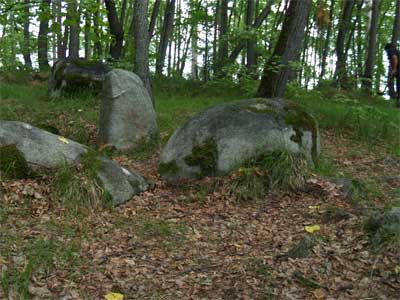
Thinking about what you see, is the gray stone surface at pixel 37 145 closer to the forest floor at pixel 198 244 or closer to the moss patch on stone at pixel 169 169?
the forest floor at pixel 198 244

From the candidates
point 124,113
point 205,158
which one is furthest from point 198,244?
point 124,113

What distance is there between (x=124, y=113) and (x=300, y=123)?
3240 millimetres

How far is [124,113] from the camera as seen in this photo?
8.20 meters

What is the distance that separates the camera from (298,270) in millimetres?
4258

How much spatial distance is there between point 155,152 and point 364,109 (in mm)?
4781

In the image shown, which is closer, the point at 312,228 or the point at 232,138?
the point at 312,228

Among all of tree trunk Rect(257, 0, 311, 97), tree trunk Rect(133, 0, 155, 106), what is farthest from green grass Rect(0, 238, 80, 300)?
tree trunk Rect(257, 0, 311, 97)

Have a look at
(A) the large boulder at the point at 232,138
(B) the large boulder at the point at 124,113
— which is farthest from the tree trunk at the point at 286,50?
(B) the large boulder at the point at 124,113

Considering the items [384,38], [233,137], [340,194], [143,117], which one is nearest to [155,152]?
[143,117]

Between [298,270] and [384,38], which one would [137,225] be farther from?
[384,38]

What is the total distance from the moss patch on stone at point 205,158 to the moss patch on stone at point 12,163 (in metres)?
2.42

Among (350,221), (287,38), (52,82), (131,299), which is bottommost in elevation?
(131,299)

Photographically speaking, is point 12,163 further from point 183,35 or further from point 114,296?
point 183,35

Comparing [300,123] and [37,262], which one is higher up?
[300,123]
